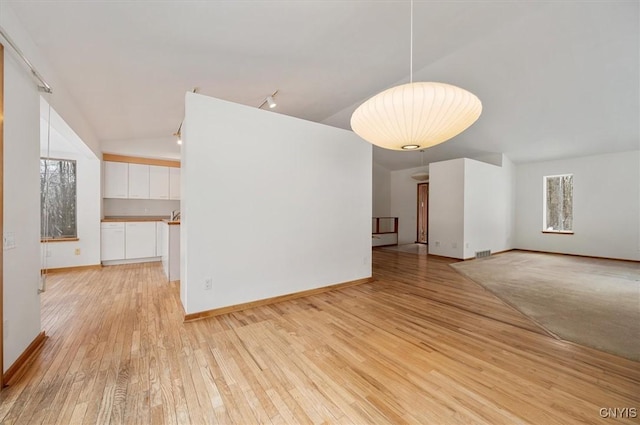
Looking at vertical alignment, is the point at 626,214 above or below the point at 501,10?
below

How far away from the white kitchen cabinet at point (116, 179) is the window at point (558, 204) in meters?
11.4

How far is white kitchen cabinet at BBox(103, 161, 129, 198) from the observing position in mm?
5449

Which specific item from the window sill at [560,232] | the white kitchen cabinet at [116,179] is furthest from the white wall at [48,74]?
the window sill at [560,232]

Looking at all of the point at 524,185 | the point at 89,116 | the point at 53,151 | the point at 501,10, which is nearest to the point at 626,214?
the point at 524,185

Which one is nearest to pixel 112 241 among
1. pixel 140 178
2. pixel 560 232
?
pixel 140 178

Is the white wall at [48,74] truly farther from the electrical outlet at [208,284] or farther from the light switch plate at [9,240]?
the electrical outlet at [208,284]

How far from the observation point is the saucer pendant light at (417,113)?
154 cm

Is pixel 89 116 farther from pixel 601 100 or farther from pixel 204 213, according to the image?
pixel 601 100

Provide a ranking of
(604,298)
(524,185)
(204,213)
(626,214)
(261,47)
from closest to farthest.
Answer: (261,47)
(204,213)
(604,298)
(626,214)
(524,185)

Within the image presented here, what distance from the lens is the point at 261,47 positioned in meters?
2.49

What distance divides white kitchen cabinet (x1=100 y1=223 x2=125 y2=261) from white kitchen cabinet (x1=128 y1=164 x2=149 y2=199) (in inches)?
35.7

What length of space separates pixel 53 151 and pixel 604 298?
31.1 feet

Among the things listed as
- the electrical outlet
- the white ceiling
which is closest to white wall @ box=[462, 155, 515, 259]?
the white ceiling

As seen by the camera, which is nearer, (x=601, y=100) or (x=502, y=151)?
(x=601, y=100)
